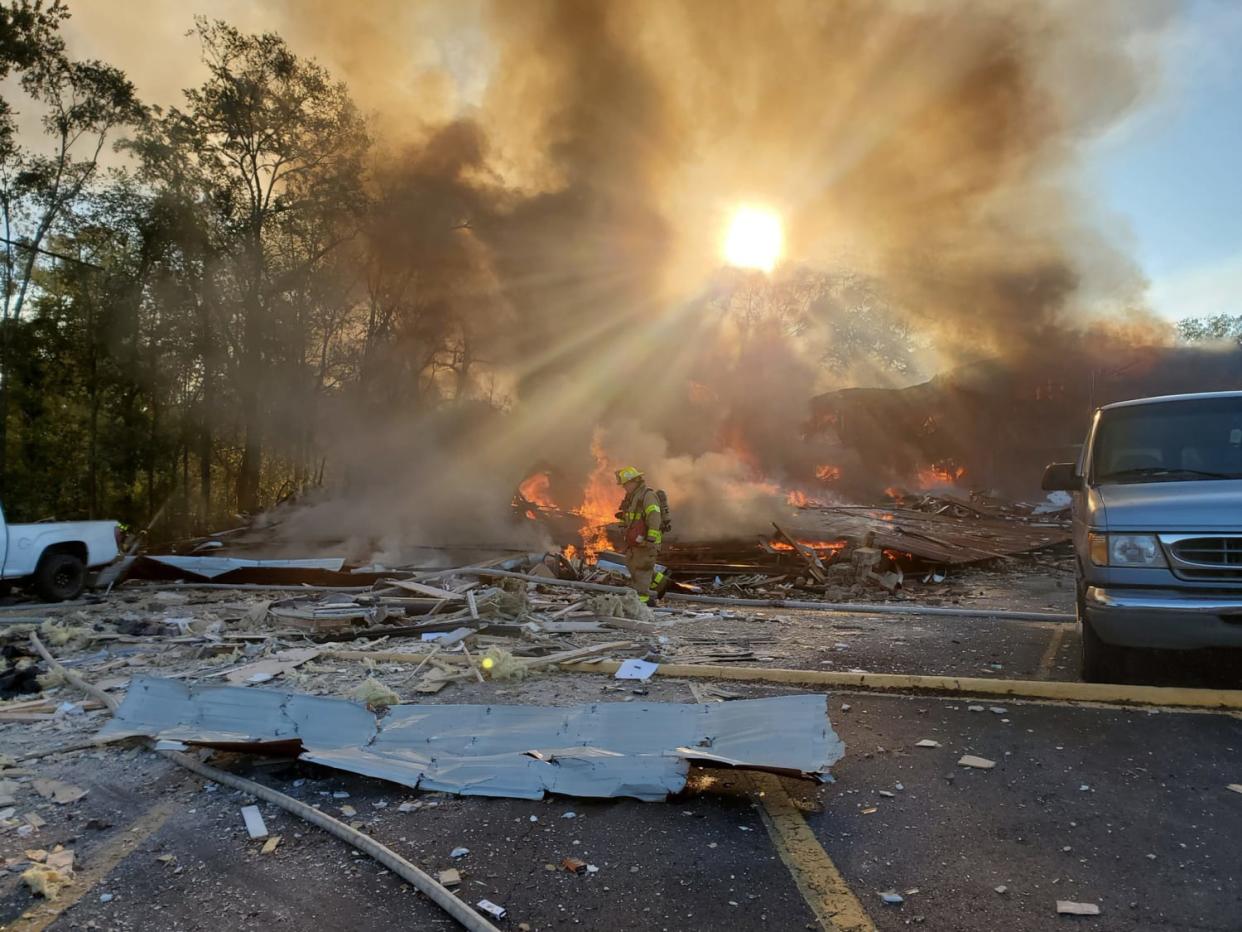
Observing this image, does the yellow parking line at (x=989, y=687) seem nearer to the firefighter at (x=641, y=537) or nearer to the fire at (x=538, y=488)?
the firefighter at (x=641, y=537)

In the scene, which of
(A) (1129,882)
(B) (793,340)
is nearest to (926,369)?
(B) (793,340)

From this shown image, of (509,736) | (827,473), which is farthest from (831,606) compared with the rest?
(827,473)

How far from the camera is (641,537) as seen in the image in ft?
30.6

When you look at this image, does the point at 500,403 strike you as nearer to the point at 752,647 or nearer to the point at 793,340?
the point at 752,647

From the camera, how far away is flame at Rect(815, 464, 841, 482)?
26855 mm

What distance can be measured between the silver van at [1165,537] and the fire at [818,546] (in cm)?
662

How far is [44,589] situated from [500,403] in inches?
450

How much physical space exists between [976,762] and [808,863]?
4.69ft

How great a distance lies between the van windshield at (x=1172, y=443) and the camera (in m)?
5.00

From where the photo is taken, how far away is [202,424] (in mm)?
22953

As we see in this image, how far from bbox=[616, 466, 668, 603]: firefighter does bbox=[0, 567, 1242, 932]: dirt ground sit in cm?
475

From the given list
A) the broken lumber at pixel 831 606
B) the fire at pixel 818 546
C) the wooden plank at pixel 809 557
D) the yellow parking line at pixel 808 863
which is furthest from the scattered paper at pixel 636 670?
the fire at pixel 818 546

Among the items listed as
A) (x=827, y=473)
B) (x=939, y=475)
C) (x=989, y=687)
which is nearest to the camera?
(x=989, y=687)

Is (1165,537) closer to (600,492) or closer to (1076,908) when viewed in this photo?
(1076,908)
